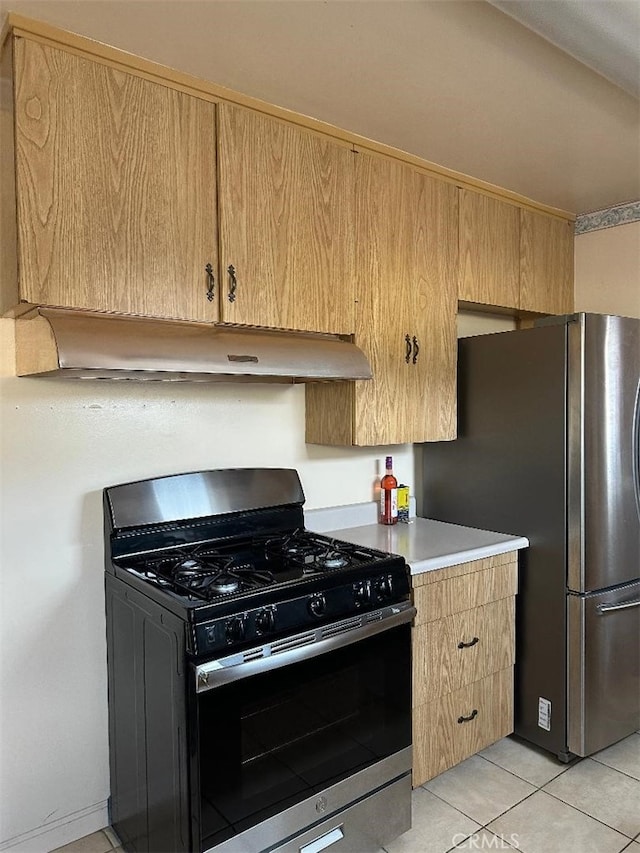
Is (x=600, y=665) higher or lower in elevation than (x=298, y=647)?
lower

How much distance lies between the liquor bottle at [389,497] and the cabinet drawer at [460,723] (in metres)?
0.75

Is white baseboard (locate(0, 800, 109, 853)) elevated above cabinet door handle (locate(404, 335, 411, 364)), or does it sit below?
below

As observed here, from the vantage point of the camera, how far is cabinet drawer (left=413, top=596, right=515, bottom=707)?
6.92ft

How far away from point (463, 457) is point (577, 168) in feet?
4.23

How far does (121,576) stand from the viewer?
1.86 meters

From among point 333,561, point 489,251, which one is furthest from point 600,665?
point 489,251

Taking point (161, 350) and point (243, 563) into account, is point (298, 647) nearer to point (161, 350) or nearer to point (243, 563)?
point (243, 563)

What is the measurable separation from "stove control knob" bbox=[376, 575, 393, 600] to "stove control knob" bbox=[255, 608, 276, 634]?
389mm

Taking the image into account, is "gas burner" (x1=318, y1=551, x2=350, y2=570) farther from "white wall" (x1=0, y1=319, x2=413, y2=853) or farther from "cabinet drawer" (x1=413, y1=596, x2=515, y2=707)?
"white wall" (x1=0, y1=319, x2=413, y2=853)

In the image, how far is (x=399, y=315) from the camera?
7.85 ft

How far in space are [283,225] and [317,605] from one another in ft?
4.04

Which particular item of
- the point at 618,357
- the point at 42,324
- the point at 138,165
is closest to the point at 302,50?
the point at 138,165

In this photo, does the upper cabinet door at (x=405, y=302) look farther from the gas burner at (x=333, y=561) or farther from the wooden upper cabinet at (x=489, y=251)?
the gas burner at (x=333, y=561)

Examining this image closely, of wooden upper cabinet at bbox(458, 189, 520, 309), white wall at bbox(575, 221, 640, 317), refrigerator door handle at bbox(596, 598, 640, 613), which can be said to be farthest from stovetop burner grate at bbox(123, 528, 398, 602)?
white wall at bbox(575, 221, 640, 317)
